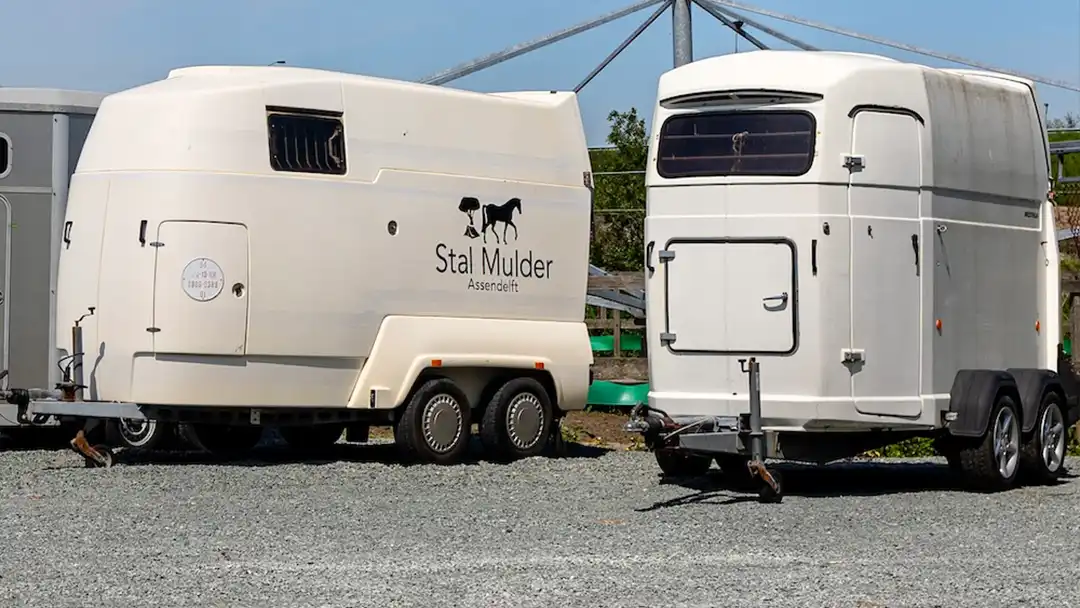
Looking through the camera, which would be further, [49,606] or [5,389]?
[5,389]

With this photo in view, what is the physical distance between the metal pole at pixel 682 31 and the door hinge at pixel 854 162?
22.5 feet

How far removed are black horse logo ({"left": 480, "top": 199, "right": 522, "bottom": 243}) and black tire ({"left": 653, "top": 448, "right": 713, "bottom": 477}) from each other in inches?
114

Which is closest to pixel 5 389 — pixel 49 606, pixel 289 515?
pixel 289 515

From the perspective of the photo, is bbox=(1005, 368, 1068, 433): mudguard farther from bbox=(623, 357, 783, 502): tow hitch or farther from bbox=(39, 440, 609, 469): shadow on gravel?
bbox=(39, 440, 609, 469): shadow on gravel

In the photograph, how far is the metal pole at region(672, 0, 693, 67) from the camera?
64.8 ft

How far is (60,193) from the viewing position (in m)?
16.5

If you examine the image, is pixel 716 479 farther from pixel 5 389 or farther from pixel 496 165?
pixel 5 389

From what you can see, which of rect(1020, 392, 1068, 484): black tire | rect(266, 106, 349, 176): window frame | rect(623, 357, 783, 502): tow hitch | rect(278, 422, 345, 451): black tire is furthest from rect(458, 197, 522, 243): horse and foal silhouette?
rect(1020, 392, 1068, 484): black tire

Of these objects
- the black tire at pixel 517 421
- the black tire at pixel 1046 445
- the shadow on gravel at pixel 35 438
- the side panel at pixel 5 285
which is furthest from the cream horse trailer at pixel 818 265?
the shadow on gravel at pixel 35 438

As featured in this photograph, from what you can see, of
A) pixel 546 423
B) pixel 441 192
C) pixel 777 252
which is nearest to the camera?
pixel 777 252

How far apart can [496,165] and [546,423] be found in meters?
2.49

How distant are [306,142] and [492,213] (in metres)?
2.08

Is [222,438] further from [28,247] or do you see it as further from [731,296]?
[731,296]

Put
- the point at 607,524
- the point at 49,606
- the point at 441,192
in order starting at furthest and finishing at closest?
1. the point at 441,192
2. the point at 607,524
3. the point at 49,606
